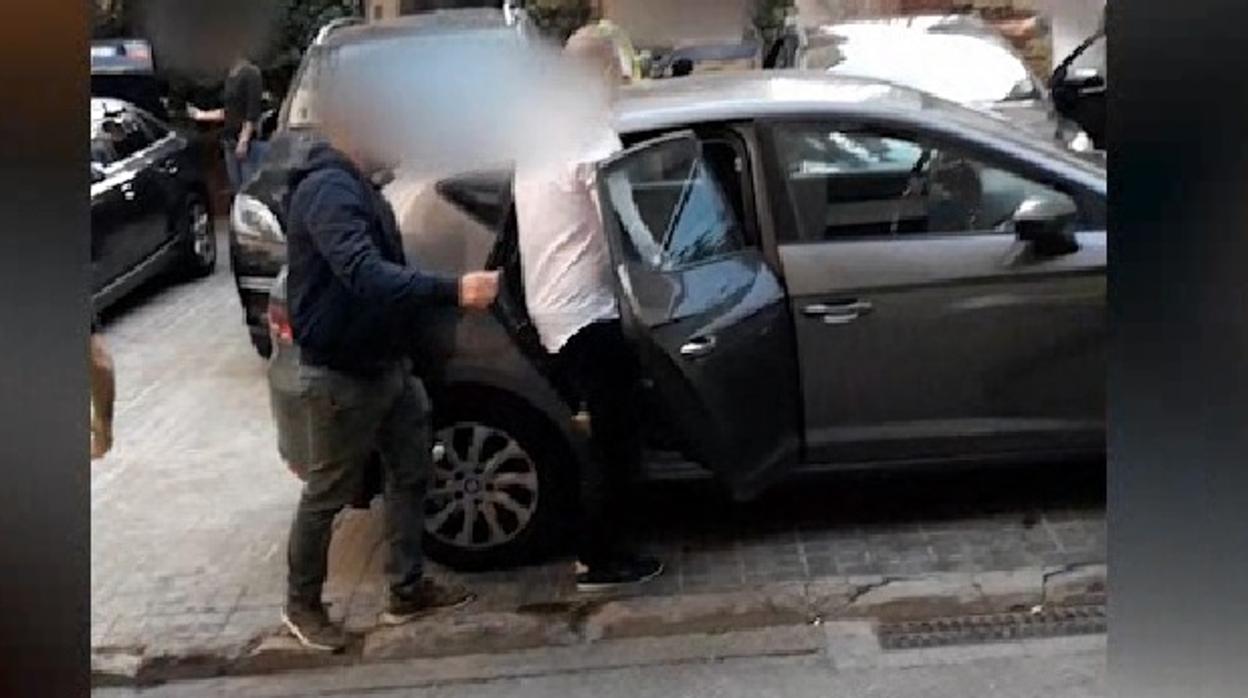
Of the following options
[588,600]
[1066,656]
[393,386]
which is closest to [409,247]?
[393,386]

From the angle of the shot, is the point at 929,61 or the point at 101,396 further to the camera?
the point at 929,61

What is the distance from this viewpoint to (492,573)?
14.5ft

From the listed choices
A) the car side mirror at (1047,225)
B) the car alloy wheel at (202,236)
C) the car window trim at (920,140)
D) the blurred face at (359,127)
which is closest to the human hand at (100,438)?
the blurred face at (359,127)

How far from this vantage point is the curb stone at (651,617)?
13.2 ft

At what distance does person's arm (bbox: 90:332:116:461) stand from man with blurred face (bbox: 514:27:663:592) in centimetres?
Result: 191

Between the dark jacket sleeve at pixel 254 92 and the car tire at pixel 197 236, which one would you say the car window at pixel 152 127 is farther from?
the car tire at pixel 197 236

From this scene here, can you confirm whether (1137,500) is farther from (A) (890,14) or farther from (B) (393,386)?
(B) (393,386)

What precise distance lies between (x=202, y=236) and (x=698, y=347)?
2013 mm

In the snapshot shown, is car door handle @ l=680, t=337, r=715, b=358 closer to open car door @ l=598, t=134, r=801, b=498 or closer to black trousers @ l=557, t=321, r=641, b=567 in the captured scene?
open car door @ l=598, t=134, r=801, b=498

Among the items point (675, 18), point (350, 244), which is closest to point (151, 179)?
point (350, 244)

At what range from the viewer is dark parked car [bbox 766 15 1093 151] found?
374 cm

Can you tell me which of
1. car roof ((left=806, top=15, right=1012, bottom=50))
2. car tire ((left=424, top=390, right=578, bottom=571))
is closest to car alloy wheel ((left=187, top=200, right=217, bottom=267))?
car tire ((left=424, top=390, right=578, bottom=571))

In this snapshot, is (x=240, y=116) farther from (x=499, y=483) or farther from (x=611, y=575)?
(x=611, y=575)

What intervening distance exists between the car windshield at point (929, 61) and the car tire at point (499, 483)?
1140 millimetres
